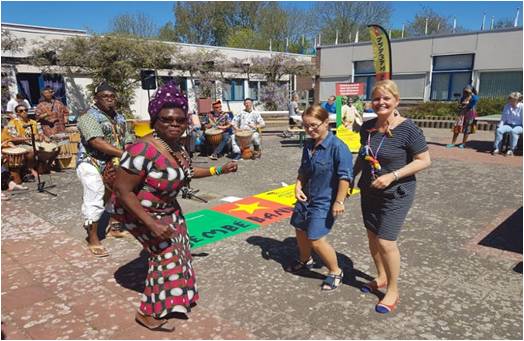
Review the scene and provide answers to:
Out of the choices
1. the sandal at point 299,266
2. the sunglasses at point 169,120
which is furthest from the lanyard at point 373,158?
the sunglasses at point 169,120

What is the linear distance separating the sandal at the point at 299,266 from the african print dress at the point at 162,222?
1.25 meters

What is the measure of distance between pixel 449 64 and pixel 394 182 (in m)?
24.9

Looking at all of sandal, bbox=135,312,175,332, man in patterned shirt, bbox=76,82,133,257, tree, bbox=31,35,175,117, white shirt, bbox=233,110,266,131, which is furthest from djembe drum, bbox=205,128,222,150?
tree, bbox=31,35,175,117

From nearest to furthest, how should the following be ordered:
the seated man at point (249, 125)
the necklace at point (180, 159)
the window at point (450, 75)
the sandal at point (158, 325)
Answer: the necklace at point (180, 159)
the sandal at point (158, 325)
the seated man at point (249, 125)
the window at point (450, 75)

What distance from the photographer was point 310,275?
→ 3854 millimetres

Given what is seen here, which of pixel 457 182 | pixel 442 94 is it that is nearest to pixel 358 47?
pixel 442 94

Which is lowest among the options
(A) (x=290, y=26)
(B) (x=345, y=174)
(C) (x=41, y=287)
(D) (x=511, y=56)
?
(C) (x=41, y=287)

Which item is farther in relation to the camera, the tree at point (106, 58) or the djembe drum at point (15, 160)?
the tree at point (106, 58)

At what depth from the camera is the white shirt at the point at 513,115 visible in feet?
36.2

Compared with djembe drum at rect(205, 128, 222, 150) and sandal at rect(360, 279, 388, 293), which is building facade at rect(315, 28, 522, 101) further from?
sandal at rect(360, 279, 388, 293)

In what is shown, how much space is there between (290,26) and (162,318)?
5122 cm

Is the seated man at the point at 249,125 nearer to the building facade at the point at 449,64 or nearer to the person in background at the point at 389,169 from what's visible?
the person in background at the point at 389,169

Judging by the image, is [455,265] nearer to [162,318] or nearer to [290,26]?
[162,318]

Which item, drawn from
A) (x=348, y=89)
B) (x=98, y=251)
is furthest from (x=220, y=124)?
(x=98, y=251)
